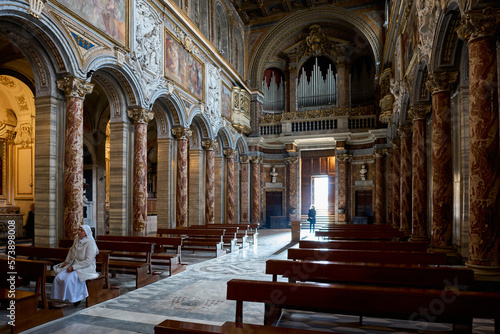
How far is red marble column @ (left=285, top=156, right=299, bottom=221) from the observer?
2530 cm

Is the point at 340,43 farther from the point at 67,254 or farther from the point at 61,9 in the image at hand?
the point at 67,254

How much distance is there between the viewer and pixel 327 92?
25359 millimetres

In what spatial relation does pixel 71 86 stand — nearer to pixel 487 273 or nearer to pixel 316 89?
pixel 487 273

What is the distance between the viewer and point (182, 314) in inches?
223

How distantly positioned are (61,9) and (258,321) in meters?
8.95

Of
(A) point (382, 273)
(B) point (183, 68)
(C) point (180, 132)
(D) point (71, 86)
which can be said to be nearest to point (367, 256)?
(A) point (382, 273)

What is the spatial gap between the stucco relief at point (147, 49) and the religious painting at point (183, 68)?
2.20 feet

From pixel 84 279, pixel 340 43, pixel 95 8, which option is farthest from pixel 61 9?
pixel 340 43

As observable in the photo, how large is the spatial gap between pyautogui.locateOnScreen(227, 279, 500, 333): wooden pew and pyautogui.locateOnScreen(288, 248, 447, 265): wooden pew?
2.21 meters

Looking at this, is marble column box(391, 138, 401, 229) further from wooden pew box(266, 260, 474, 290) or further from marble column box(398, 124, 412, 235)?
wooden pew box(266, 260, 474, 290)

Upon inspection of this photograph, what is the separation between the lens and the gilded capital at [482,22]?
6.05m

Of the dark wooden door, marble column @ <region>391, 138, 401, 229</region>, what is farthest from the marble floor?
the dark wooden door

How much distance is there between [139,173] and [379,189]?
14.6 m

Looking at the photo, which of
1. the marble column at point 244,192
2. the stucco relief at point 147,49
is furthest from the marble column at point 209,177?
the stucco relief at point 147,49
